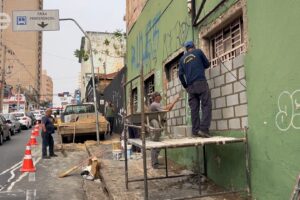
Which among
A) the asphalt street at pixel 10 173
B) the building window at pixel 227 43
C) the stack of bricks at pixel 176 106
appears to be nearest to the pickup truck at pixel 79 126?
the asphalt street at pixel 10 173

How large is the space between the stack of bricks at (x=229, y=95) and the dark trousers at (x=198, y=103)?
0.33 metres

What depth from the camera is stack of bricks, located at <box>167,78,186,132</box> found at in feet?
31.1

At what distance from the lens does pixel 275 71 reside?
5242 millimetres

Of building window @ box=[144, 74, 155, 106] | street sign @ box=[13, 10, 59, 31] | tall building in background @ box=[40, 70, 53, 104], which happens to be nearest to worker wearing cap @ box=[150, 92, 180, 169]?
building window @ box=[144, 74, 155, 106]

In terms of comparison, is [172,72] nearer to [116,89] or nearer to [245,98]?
[245,98]

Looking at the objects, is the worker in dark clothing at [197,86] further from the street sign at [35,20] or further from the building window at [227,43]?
the street sign at [35,20]

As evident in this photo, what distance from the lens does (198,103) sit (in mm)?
7102

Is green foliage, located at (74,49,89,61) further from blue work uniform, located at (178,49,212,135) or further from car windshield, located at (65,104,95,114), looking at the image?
blue work uniform, located at (178,49,212,135)

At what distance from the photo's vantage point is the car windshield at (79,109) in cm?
2073

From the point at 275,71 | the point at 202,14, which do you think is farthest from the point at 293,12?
the point at 202,14

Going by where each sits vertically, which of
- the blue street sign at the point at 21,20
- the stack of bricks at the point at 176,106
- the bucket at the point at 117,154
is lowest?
the bucket at the point at 117,154

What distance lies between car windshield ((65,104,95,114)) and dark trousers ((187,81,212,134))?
46.9 ft

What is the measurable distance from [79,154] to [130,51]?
448 centimetres

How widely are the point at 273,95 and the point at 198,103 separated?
1944 mm
